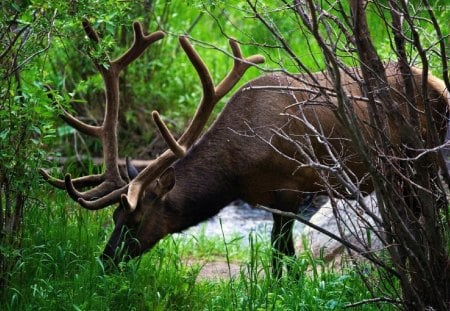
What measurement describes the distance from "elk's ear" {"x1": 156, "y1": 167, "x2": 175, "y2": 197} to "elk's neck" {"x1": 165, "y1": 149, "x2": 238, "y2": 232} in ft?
0.43

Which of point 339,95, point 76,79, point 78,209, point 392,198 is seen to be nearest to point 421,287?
point 392,198

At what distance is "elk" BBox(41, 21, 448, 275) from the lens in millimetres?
6984

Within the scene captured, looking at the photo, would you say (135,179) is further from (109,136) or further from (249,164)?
(249,164)

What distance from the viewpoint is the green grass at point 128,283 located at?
18.6 feet

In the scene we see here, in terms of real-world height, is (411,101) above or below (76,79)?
below

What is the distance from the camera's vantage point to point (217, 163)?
7438 mm

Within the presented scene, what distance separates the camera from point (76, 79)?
11.2m

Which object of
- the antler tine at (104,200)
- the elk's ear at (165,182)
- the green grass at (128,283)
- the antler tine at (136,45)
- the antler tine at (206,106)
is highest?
the antler tine at (136,45)

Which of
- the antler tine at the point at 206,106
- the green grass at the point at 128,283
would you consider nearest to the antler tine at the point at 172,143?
the antler tine at the point at 206,106

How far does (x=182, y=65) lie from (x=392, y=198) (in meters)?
7.34

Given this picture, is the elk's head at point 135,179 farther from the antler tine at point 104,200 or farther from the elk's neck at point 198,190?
the elk's neck at point 198,190

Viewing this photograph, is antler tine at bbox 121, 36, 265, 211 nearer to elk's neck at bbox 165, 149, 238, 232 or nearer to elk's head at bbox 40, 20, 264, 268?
elk's head at bbox 40, 20, 264, 268

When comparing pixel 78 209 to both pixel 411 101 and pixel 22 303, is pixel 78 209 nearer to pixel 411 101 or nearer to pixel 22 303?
pixel 22 303

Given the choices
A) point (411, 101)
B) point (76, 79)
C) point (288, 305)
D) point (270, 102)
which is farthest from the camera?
point (76, 79)
